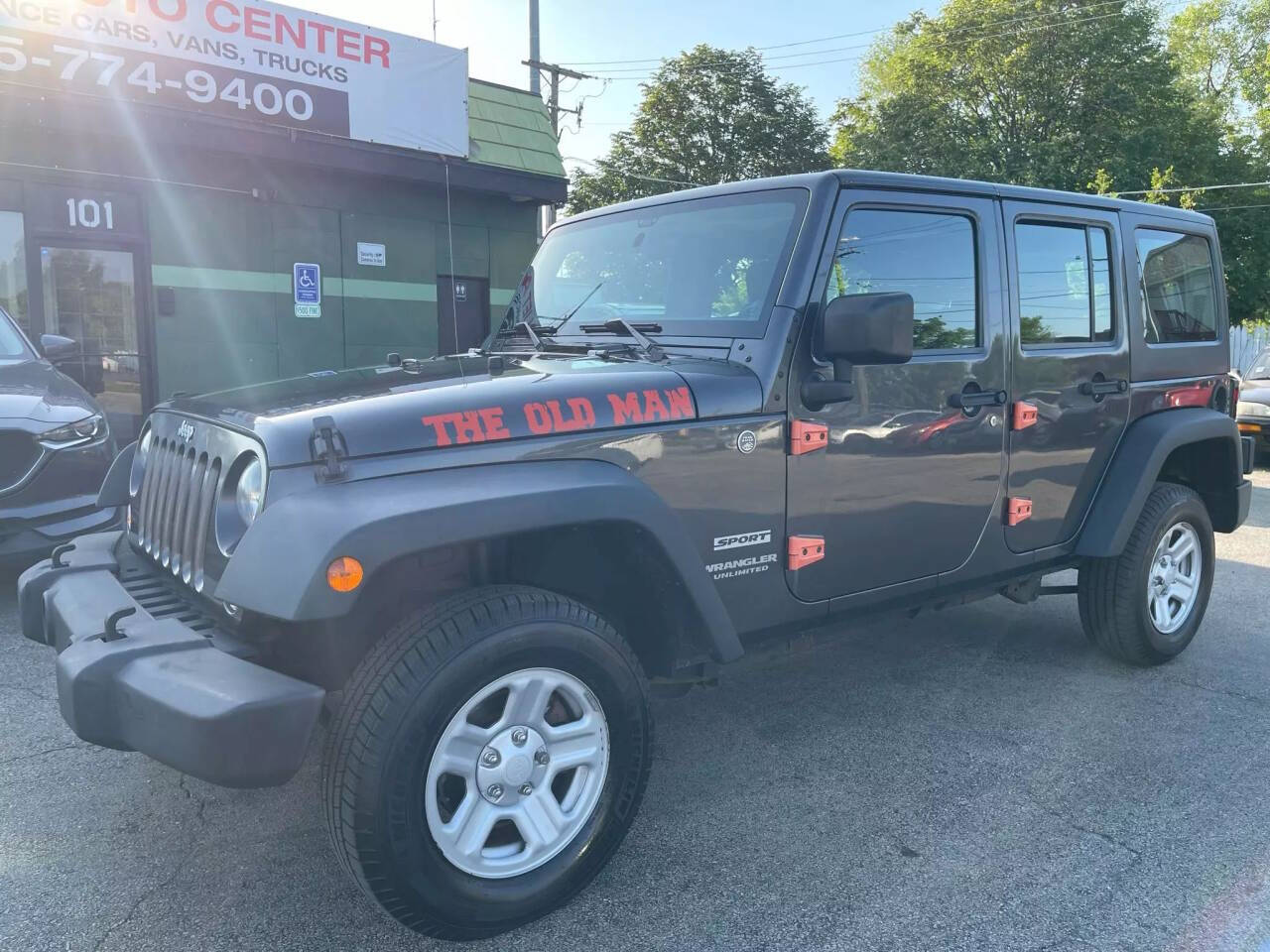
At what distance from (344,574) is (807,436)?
1.48 meters

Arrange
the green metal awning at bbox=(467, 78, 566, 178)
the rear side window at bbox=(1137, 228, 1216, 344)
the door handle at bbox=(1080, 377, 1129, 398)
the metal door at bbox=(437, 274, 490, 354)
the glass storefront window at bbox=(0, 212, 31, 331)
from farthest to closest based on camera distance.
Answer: the metal door at bbox=(437, 274, 490, 354)
the green metal awning at bbox=(467, 78, 566, 178)
the glass storefront window at bbox=(0, 212, 31, 331)
the rear side window at bbox=(1137, 228, 1216, 344)
the door handle at bbox=(1080, 377, 1129, 398)

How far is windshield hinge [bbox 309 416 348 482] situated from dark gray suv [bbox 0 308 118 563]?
3.20 meters

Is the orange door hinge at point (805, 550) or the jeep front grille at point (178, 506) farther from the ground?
the jeep front grille at point (178, 506)

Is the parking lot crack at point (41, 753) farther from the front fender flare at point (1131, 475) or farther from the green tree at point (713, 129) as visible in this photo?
the green tree at point (713, 129)

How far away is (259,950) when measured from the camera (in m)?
2.38

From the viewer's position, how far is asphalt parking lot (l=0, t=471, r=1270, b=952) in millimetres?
2504

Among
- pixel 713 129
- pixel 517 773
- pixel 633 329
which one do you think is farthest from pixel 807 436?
pixel 713 129

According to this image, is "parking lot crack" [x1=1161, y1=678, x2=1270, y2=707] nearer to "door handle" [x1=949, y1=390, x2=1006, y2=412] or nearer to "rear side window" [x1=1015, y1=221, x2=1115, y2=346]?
"rear side window" [x1=1015, y1=221, x2=1115, y2=346]

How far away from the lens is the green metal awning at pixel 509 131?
12.5 metres

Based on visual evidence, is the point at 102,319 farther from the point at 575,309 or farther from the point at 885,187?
the point at 885,187

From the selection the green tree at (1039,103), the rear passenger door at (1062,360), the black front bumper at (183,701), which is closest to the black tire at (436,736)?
the black front bumper at (183,701)

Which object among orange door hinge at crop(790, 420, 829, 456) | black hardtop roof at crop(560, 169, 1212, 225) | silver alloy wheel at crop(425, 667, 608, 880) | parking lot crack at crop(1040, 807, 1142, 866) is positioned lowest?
parking lot crack at crop(1040, 807, 1142, 866)

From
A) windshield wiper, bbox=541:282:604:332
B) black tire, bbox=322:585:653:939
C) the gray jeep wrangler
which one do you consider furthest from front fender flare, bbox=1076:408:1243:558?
black tire, bbox=322:585:653:939

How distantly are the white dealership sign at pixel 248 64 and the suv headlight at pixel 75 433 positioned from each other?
5471 millimetres
